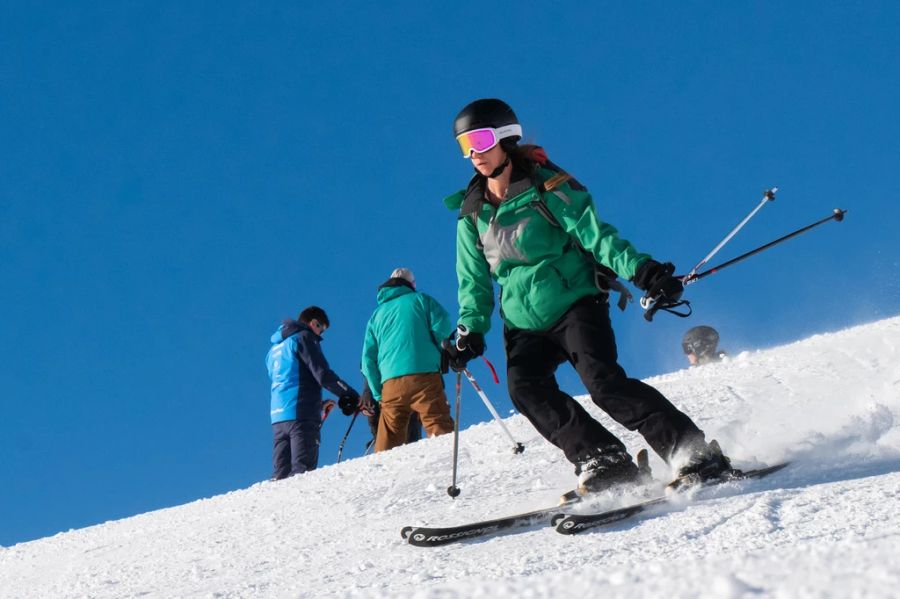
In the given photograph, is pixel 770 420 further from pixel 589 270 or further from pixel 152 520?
pixel 152 520

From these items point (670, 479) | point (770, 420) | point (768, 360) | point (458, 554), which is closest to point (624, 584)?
point (458, 554)

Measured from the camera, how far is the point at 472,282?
515 cm

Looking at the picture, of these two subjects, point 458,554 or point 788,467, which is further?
point 788,467

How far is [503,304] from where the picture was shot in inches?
199

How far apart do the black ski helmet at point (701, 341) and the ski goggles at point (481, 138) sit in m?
7.08

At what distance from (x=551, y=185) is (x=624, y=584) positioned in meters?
2.60

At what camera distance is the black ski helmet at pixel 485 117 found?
4973 mm

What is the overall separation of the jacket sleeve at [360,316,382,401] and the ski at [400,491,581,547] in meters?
5.31

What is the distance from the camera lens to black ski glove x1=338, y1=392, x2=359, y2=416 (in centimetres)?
1042

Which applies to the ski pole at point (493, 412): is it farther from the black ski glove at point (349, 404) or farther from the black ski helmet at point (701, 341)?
the black ski helmet at point (701, 341)

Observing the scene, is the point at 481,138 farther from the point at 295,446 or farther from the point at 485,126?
the point at 295,446

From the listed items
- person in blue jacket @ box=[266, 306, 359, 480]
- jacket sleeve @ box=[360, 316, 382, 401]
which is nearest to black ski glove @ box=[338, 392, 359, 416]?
person in blue jacket @ box=[266, 306, 359, 480]

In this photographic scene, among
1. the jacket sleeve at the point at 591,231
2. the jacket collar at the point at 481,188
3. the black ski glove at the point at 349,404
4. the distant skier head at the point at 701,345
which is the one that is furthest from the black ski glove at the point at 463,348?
the distant skier head at the point at 701,345

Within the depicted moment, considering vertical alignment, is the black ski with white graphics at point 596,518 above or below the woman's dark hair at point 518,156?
below
